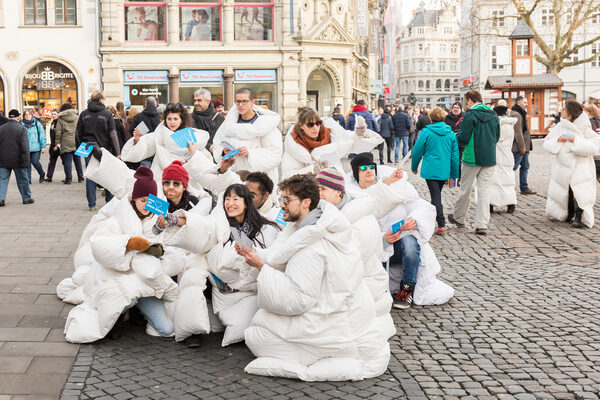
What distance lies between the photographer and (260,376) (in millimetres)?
5512

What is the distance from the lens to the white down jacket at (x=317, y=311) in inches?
214

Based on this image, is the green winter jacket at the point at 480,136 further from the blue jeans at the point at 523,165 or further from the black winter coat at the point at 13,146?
the black winter coat at the point at 13,146

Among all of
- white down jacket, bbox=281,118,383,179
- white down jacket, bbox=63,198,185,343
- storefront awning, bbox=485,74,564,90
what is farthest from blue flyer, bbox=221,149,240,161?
storefront awning, bbox=485,74,564,90

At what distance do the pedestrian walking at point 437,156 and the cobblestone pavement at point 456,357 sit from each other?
267 cm

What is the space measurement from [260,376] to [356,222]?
141cm

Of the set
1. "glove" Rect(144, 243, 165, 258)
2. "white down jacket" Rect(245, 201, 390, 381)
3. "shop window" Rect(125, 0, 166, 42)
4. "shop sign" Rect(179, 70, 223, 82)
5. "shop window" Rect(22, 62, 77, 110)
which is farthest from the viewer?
"shop sign" Rect(179, 70, 223, 82)

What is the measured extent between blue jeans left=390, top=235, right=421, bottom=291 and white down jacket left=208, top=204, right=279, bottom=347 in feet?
5.68

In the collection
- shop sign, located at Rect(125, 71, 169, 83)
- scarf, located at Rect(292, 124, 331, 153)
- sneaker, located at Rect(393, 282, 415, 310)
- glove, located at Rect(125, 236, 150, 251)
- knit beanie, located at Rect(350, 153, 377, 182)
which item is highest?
shop sign, located at Rect(125, 71, 169, 83)

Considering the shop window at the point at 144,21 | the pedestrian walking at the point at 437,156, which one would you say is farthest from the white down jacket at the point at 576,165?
the shop window at the point at 144,21

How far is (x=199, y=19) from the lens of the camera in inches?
1454

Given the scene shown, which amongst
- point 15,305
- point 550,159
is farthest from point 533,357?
point 550,159

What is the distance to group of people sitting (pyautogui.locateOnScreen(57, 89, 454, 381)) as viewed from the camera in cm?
549

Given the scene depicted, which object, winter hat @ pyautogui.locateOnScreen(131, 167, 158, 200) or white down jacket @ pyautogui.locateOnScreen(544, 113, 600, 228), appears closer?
winter hat @ pyautogui.locateOnScreen(131, 167, 158, 200)

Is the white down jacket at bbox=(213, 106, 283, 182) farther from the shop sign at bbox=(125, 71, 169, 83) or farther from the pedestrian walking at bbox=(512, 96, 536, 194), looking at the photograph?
the shop sign at bbox=(125, 71, 169, 83)
